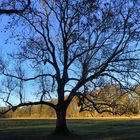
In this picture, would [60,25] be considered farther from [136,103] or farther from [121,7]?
[136,103]

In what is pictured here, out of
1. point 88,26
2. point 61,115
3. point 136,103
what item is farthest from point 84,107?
point 88,26

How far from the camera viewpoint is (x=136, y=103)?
37.0 m

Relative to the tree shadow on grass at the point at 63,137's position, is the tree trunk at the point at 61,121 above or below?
above

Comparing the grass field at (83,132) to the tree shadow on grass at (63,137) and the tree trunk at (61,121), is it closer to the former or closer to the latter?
the tree shadow on grass at (63,137)

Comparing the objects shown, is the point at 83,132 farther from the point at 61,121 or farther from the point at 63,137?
the point at 63,137

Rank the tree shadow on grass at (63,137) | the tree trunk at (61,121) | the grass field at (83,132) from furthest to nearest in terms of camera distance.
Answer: the tree trunk at (61,121) < the grass field at (83,132) < the tree shadow on grass at (63,137)

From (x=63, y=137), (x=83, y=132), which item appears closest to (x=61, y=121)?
(x=63, y=137)

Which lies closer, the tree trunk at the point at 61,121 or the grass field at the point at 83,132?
the grass field at the point at 83,132

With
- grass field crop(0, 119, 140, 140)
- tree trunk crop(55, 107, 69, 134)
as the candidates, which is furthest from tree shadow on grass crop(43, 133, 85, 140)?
tree trunk crop(55, 107, 69, 134)

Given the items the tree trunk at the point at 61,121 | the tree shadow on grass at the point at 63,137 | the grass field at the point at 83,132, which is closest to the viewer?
the tree shadow on grass at the point at 63,137

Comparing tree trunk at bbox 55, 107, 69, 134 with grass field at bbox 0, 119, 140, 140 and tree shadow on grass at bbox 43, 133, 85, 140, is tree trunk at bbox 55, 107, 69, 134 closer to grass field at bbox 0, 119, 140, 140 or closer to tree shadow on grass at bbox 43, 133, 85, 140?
tree shadow on grass at bbox 43, 133, 85, 140

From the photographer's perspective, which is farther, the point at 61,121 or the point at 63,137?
the point at 61,121

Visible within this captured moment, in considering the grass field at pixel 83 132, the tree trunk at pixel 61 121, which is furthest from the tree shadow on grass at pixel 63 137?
the tree trunk at pixel 61 121

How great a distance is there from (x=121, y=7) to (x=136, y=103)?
772cm
